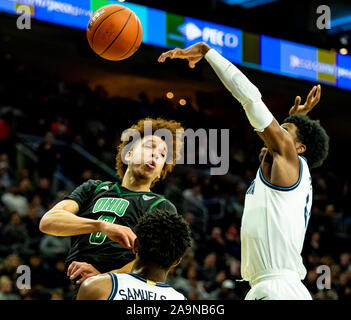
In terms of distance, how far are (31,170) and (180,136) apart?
18.1 feet

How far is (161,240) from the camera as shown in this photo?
250cm

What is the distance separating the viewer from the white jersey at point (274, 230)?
123 inches

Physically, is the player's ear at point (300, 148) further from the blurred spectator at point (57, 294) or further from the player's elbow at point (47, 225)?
the blurred spectator at point (57, 294)

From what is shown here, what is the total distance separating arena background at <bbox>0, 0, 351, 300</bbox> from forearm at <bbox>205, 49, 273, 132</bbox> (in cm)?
441

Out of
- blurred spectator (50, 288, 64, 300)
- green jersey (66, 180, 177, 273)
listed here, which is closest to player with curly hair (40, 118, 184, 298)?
green jersey (66, 180, 177, 273)

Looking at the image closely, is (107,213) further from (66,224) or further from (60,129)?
(60,129)

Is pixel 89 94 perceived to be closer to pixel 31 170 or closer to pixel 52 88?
pixel 52 88

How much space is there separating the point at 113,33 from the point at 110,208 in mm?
1229

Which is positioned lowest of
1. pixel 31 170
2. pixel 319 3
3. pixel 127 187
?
pixel 127 187

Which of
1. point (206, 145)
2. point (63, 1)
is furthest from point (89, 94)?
point (63, 1)

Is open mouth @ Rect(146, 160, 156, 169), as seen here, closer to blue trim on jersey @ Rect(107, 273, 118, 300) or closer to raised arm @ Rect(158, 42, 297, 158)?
raised arm @ Rect(158, 42, 297, 158)

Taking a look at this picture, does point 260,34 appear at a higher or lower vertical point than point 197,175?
higher

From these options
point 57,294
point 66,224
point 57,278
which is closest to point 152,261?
point 66,224

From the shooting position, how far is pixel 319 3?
12242 millimetres
